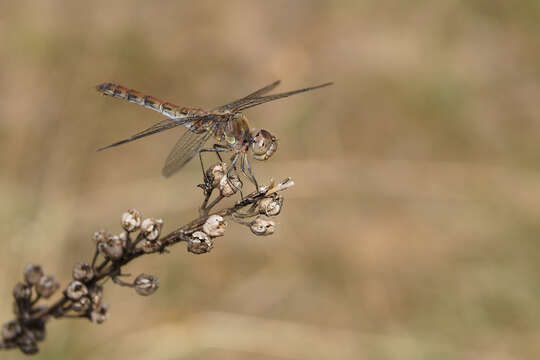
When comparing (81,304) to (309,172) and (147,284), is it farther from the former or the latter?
(309,172)

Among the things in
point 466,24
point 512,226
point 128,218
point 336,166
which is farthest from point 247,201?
point 466,24

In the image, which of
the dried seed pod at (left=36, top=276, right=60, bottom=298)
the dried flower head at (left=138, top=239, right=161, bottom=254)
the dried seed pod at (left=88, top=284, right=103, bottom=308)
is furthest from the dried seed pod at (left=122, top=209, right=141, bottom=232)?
the dried seed pod at (left=36, top=276, right=60, bottom=298)

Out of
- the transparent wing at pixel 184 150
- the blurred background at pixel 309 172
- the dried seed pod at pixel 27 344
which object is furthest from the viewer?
the blurred background at pixel 309 172

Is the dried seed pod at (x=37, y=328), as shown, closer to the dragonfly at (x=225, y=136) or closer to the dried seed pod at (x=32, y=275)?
the dried seed pod at (x=32, y=275)

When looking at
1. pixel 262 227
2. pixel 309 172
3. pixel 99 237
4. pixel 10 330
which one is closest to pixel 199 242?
pixel 262 227

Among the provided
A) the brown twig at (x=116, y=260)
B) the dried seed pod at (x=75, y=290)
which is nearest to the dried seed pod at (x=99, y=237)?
the brown twig at (x=116, y=260)

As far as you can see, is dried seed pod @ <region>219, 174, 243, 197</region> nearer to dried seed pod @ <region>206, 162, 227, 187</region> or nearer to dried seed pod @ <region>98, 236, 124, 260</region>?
dried seed pod @ <region>206, 162, 227, 187</region>

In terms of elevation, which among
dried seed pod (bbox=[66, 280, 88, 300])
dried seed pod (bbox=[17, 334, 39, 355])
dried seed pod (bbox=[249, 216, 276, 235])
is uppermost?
dried seed pod (bbox=[249, 216, 276, 235])
